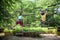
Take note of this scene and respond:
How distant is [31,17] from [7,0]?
2978mm

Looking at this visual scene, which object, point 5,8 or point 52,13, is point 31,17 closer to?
point 52,13

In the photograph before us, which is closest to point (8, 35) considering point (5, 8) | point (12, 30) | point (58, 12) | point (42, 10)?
point (12, 30)

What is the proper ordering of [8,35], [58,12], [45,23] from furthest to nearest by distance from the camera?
[58,12] < [45,23] < [8,35]

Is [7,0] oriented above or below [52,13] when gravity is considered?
above

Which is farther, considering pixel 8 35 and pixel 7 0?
pixel 8 35

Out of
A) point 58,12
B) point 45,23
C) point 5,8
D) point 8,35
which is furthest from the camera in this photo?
point 58,12

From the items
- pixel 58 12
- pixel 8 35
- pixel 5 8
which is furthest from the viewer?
pixel 58 12

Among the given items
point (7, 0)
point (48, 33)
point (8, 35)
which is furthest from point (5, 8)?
point (48, 33)

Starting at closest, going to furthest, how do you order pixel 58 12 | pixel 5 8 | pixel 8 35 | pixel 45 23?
pixel 5 8 → pixel 8 35 → pixel 45 23 → pixel 58 12

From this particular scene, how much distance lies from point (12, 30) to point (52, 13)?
2514 millimetres

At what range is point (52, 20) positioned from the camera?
9922mm

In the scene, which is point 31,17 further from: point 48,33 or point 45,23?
point 48,33

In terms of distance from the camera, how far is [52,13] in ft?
33.3

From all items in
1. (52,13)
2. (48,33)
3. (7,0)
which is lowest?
(48,33)
